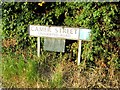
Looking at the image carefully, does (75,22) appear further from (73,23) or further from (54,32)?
(54,32)

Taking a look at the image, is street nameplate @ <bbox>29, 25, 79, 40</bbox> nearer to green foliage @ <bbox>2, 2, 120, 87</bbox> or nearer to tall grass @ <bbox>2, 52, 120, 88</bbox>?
green foliage @ <bbox>2, 2, 120, 87</bbox>

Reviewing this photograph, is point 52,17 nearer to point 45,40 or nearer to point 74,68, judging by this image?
point 45,40

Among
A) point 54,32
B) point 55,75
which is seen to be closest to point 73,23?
point 54,32

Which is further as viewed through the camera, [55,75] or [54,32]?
[54,32]

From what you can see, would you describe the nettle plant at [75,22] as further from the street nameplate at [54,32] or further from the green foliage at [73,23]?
the street nameplate at [54,32]

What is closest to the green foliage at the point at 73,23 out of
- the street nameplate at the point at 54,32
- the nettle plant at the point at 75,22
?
the nettle plant at the point at 75,22

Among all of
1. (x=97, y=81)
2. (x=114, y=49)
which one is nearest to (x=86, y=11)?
(x=114, y=49)

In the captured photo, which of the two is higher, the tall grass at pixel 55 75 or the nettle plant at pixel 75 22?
the nettle plant at pixel 75 22

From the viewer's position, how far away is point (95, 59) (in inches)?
183

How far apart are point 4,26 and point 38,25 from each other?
2.37 feet

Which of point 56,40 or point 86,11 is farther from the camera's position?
point 56,40

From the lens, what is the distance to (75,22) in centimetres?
470

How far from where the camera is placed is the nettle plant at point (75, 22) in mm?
4379

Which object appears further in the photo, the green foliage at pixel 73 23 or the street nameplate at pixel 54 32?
the street nameplate at pixel 54 32
